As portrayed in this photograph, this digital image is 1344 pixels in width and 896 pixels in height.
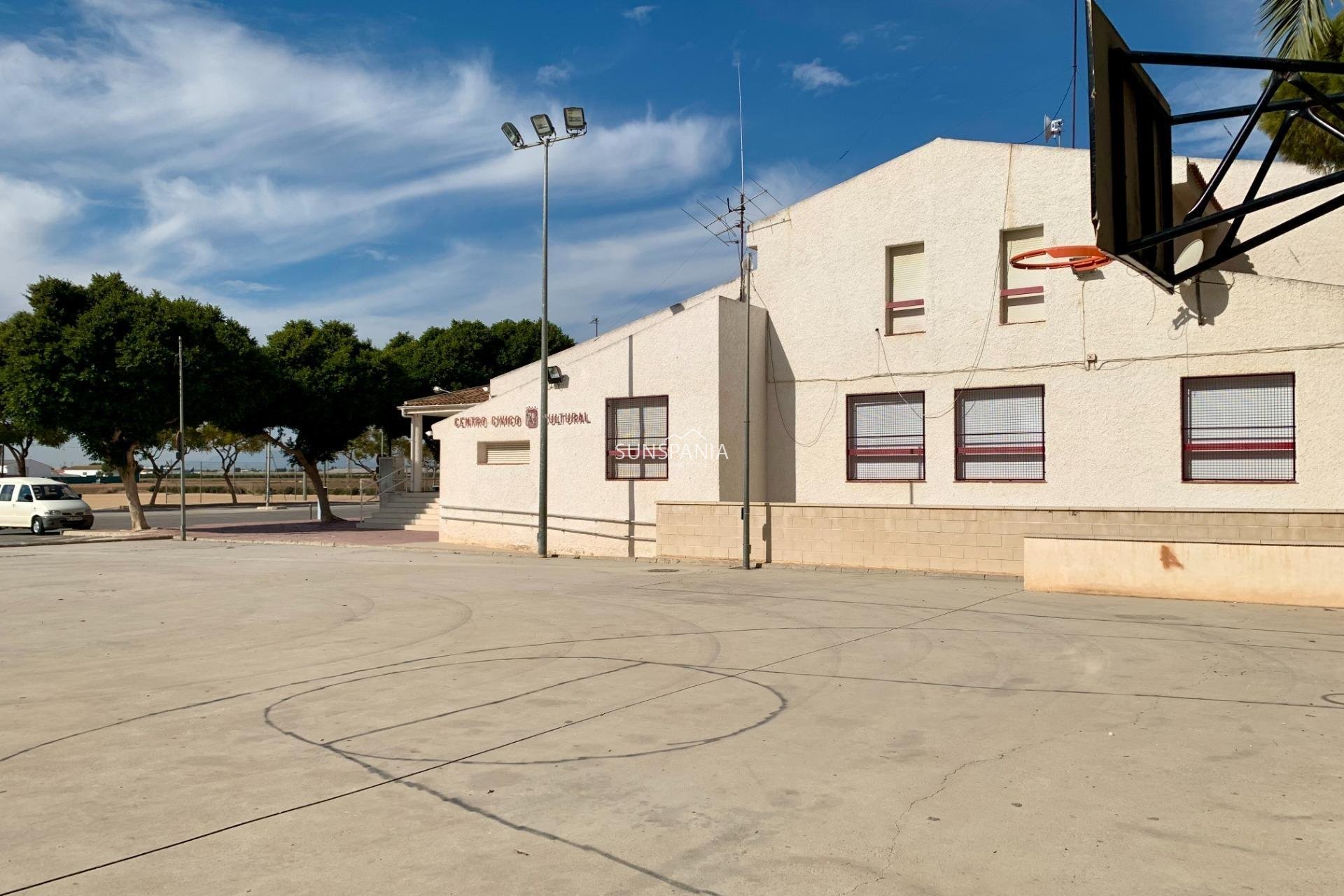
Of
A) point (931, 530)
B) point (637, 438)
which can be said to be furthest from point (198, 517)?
point (931, 530)

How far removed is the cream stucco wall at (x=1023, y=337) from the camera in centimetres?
1828

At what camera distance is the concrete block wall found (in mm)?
15992

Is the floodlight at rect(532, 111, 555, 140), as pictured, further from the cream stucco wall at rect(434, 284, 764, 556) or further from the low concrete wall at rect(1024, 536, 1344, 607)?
the low concrete wall at rect(1024, 536, 1344, 607)

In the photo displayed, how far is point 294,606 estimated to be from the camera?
13984 mm

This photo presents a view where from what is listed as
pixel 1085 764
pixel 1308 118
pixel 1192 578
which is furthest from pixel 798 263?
pixel 1085 764

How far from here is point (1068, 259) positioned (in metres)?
19.6

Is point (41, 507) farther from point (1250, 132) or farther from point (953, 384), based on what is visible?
point (1250, 132)

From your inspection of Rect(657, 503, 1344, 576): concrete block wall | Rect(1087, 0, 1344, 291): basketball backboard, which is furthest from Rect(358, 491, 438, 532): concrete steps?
Rect(1087, 0, 1344, 291): basketball backboard

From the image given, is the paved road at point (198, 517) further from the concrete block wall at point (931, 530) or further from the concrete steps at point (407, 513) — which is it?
the concrete block wall at point (931, 530)

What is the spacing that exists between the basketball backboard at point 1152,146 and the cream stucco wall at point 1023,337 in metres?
11.0

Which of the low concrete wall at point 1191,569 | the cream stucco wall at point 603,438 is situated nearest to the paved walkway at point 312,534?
the cream stucco wall at point 603,438

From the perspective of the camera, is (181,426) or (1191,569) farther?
(181,426)

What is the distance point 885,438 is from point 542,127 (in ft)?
33.7

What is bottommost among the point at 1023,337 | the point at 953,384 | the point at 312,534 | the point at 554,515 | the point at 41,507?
the point at 312,534
